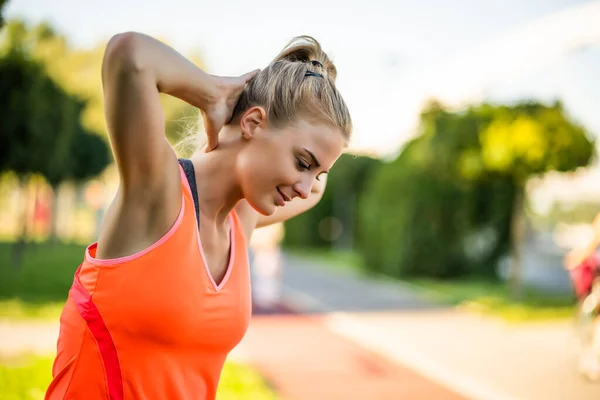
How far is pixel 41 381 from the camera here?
6234 millimetres

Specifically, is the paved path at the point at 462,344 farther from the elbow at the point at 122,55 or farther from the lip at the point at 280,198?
the elbow at the point at 122,55

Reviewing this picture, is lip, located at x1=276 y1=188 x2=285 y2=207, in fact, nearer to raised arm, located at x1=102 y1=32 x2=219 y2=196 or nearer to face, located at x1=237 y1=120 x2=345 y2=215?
face, located at x1=237 y1=120 x2=345 y2=215

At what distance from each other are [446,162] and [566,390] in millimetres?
7382

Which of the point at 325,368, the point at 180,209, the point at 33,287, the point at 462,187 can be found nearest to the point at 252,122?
the point at 180,209

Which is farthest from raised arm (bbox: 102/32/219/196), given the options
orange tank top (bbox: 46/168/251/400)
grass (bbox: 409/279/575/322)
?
grass (bbox: 409/279/575/322)

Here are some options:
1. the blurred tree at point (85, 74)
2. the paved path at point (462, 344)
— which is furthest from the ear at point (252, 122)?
the blurred tree at point (85, 74)

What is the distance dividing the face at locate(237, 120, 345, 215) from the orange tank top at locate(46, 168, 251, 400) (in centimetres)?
18

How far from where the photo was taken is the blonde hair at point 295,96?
175 centimetres

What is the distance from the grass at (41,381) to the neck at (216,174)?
4437 millimetres

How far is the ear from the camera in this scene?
174cm

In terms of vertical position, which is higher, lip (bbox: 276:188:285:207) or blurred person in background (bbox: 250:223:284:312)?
lip (bbox: 276:188:285:207)

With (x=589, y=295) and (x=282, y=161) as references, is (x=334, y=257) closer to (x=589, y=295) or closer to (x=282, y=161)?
(x=589, y=295)

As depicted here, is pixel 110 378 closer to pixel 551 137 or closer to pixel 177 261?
pixel 177 261

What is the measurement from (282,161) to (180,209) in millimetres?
277
